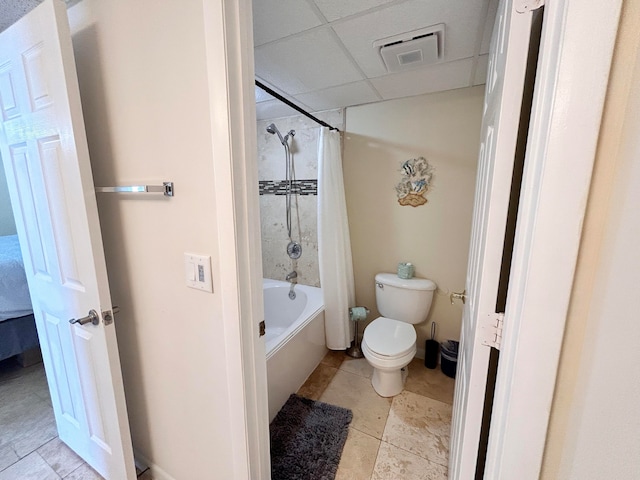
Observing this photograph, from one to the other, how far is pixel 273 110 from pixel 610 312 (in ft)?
7.95

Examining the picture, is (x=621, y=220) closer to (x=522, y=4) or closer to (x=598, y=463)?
(x=598, y=463)

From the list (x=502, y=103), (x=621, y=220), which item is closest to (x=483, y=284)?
(x=621, y=220)

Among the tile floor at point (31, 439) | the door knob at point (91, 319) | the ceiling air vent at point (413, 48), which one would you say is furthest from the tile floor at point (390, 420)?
the ceiling air vent at point (413, 48)

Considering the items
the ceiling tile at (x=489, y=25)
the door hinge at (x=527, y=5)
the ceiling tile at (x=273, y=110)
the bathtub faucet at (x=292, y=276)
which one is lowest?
the bathtub faucet at (x=292, y=276)

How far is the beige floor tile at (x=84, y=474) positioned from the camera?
Answer: 1261 mm

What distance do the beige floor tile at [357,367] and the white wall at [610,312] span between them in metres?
1.65

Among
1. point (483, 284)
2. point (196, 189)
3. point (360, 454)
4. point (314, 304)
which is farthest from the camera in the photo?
point (314, 304)

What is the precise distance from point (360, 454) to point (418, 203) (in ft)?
5.65

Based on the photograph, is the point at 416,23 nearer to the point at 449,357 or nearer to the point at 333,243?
the point at 333,243

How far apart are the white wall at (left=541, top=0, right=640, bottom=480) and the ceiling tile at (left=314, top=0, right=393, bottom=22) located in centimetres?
90

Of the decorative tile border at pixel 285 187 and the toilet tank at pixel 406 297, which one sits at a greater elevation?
the decorative tile border at pixel 285 187

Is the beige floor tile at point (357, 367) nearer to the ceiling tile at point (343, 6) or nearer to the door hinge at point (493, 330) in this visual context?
the door hinge at point (493, 330)

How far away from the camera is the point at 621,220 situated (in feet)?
1.34

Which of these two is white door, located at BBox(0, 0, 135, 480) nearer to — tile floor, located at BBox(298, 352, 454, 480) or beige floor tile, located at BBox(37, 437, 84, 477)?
beige floor tile, located at BBox(37, 437, 84, 477)
